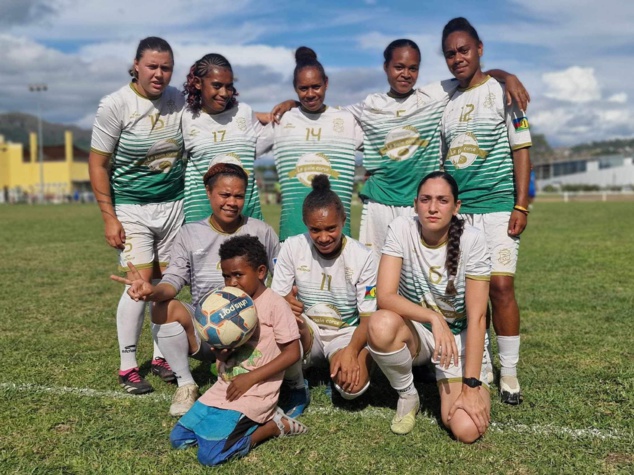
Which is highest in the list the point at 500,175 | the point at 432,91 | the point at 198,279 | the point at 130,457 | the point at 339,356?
the point at 432,91

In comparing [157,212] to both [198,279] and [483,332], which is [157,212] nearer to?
[198,279]

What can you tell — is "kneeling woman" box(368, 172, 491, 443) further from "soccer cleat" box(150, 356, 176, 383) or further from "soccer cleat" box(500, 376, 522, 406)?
"soccer cleat" box(150, 356, 176, 383)

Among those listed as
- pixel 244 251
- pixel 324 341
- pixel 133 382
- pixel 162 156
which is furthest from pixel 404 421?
pixel 162 156

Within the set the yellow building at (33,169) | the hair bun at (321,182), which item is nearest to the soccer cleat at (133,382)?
the hair bun at (321,182)

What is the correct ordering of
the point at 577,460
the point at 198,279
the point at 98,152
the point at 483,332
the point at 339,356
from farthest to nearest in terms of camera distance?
the point at 98,152 → the point at 198,279 → the point at 339,356 → the point at 483,332 → the point at 577,460

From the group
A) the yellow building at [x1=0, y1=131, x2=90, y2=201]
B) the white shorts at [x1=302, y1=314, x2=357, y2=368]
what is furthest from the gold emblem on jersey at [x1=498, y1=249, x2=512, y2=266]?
the yellow building at [x1=0, y1=131, x2=90, y2=201]

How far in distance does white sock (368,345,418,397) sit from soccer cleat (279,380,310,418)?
542 millimetres

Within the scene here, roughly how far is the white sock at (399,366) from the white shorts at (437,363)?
19cm

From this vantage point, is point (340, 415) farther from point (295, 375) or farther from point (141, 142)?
point (141, 142)

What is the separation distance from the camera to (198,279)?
4086 mm

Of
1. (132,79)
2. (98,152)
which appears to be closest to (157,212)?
(98,152)

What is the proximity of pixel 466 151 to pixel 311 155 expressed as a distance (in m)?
1.12

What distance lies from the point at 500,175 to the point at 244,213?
72.1 inches

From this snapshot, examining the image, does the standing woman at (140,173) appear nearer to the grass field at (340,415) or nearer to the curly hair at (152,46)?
the curly hair at (152,46)
